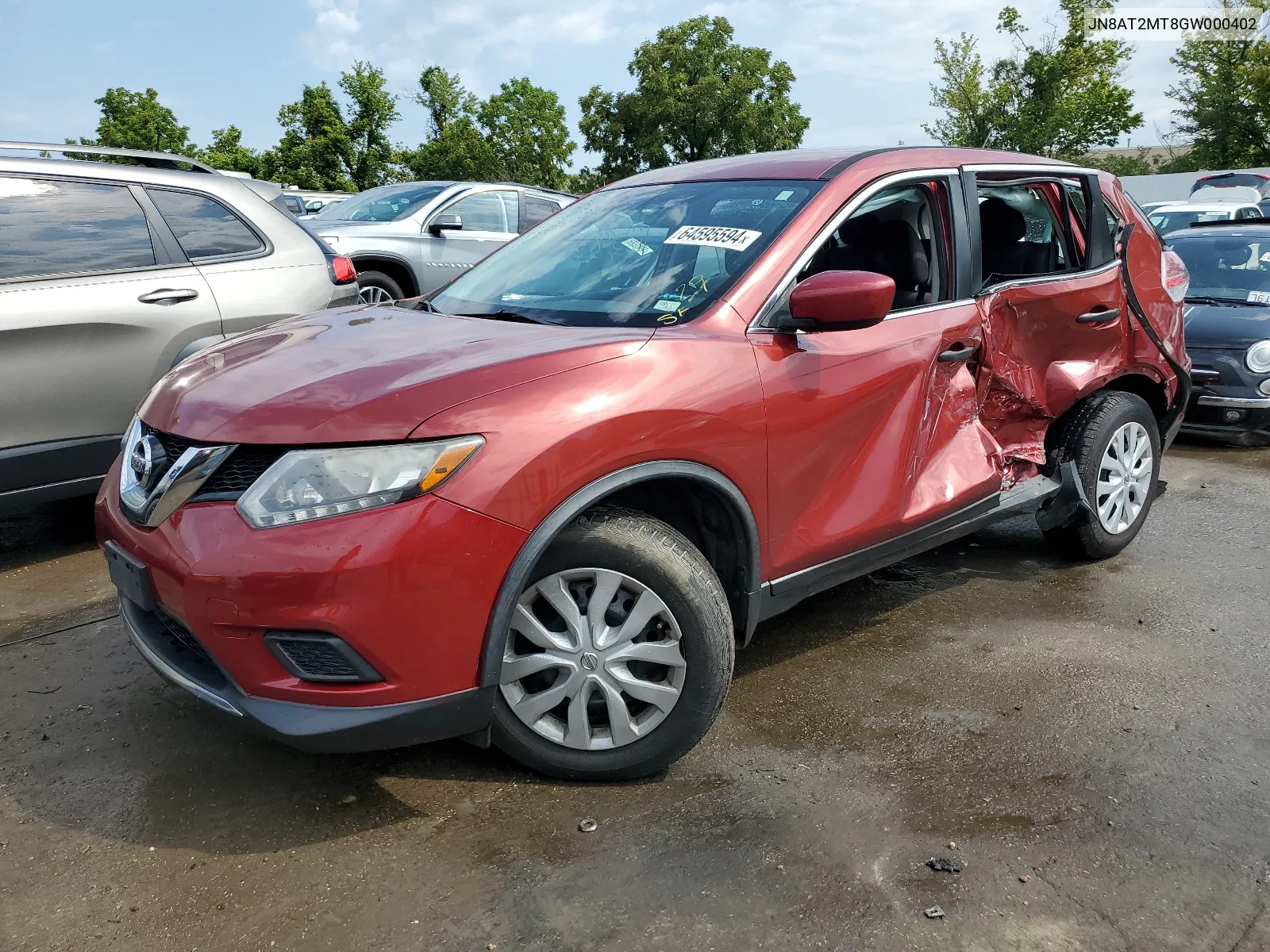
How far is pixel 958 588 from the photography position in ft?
13.9

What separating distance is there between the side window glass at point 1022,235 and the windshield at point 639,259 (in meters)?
1.05

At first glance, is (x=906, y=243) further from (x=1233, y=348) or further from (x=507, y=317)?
(x=1233, y=348)

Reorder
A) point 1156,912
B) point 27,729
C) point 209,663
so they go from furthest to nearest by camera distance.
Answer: point 27,729
point 209,663
point 1156,912

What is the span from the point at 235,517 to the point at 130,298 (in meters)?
2.66

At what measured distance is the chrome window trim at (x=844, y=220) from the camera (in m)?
2.91

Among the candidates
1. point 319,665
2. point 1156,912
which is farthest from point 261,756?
point 1156,912

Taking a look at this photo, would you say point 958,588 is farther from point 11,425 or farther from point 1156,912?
point 11,425

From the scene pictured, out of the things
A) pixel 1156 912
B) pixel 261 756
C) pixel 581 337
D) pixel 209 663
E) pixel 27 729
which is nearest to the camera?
pixel 1156 912

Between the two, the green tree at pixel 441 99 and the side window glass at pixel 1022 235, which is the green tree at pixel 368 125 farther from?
the side window glass at pixel 1022 235

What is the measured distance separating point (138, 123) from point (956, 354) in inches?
2145

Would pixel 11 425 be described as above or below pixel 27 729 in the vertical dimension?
above

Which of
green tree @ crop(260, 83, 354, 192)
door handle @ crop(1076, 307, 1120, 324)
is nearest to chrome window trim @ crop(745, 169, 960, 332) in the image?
door handle @ crop(1076, 307, 1120, 324)

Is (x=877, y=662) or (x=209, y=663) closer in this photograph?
(x=209, y=663)

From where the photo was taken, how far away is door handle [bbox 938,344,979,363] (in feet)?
11.0
